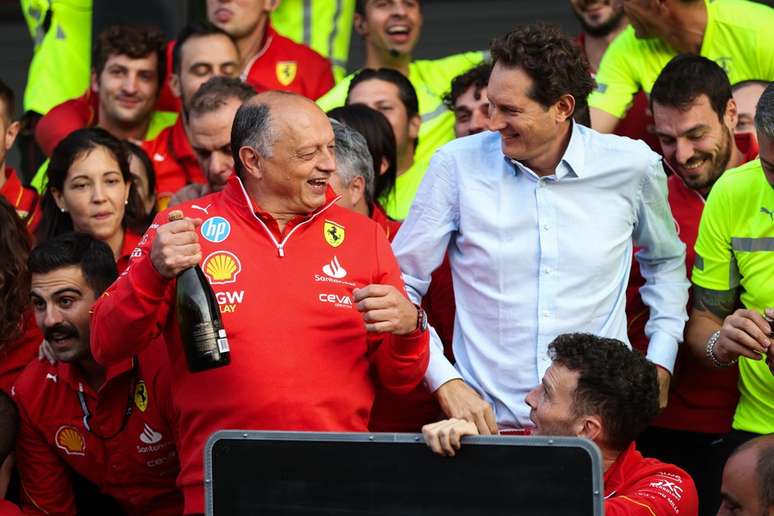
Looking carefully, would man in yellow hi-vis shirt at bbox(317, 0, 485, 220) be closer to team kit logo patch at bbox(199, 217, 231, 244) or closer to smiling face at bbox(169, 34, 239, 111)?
smiling face at bbox(169, 34, 239, 111)

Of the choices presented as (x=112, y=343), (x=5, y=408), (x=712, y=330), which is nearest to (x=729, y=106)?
(x=712, y=330)

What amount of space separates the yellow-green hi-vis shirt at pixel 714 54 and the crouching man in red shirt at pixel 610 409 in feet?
7.17

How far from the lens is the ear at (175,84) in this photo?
7.03m

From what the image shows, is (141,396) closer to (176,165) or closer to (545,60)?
(545,60)

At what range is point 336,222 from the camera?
4.40 metres

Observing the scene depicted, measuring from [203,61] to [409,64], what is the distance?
114cm

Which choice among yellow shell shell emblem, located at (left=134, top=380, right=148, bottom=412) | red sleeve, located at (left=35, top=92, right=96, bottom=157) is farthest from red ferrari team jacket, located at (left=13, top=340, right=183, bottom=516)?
red sleeve, located at (left=35, top=92, right=96, bottom=157)

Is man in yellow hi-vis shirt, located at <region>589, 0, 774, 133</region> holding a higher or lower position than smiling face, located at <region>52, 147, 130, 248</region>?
higher

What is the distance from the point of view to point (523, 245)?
4.56 metres

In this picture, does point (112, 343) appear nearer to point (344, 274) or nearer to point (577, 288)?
point (344, 274)

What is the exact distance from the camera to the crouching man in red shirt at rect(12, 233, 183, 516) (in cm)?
484

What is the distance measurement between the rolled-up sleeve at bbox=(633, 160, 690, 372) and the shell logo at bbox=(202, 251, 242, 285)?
140cm

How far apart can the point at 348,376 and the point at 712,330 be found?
138 cm

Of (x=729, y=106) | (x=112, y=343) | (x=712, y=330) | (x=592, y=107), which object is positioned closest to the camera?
(x=112, y=343)
